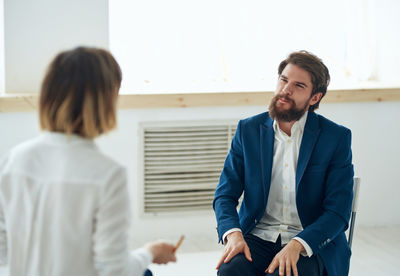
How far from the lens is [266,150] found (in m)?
2.00

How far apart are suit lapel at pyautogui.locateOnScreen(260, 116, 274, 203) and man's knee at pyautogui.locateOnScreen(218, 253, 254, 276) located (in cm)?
27

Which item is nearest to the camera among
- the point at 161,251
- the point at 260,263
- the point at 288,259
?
the point at 161,251

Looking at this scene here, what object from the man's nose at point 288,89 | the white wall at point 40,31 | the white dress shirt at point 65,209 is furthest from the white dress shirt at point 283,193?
the white wall at point 40,31

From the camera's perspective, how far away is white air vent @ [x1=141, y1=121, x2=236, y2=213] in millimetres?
3123

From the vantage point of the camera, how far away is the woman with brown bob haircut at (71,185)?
1.13m

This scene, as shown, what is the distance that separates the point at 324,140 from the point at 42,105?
1.14 meters

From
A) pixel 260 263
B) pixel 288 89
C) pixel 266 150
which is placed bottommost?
pixel 260 263

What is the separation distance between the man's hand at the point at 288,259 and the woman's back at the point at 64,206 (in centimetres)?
75

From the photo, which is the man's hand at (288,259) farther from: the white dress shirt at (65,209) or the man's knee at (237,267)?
the white dress shirt at (65,209)

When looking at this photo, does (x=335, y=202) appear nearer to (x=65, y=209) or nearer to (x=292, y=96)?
(x=292, y=96)

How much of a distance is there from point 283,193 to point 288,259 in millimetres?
308

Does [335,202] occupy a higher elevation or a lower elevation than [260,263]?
higher

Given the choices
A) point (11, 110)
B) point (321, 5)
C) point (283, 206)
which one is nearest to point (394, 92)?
point (321, 5)

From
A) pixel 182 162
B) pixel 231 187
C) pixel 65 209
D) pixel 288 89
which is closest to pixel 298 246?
pixel 231 187
